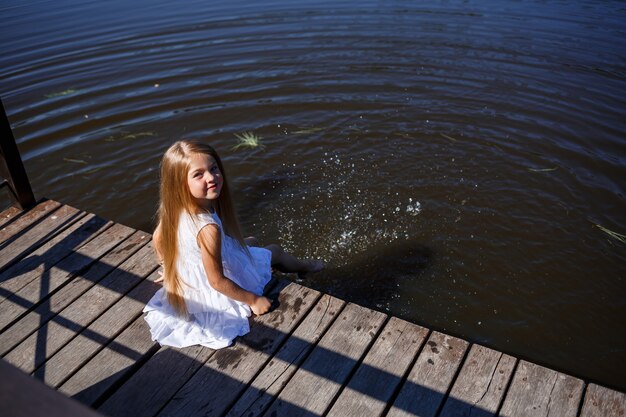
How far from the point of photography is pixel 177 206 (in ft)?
12.0

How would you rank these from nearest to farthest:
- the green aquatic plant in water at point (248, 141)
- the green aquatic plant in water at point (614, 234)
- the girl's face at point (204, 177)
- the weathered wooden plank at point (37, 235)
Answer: the girl's face at point (204, 177)
the weathered wooden plank at point (37, 235)
the green aquatic plant in water at point (614, 234)
the green aquatic plant in water at point (248, 141)

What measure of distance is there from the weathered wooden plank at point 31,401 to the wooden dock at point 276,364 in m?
2.32

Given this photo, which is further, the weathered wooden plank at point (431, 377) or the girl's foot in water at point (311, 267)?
the girl's foot in water at point (311, 267)

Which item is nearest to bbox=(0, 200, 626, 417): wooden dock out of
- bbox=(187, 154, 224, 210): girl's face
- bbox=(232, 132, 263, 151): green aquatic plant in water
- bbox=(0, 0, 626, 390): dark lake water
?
bbox=(187, 154, 224, 210): girl's face

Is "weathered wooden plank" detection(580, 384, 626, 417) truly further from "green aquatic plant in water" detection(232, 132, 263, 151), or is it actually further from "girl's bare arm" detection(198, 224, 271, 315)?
"green aquatic plant in water" detection(232, 132, 263, 151)

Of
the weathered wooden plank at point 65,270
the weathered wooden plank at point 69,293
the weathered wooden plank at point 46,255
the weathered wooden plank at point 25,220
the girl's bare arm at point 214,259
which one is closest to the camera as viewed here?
the girl's bare arm at point 214,259

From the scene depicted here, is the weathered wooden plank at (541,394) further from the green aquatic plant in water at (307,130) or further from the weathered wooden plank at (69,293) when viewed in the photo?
the green aquatic plant in water at (307,130)

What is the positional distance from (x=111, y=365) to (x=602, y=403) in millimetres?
3274

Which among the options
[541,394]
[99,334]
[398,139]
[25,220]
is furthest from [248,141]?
[541,394]

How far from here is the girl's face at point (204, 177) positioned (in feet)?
11.5

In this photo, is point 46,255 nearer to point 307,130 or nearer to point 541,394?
point 541,394

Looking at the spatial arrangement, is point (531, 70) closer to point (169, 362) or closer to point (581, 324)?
point (581, 324)

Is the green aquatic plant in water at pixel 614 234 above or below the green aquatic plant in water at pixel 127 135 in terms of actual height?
below

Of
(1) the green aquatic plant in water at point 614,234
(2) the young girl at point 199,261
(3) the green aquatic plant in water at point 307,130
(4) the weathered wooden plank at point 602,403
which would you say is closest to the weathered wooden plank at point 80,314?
(2) the young girl at point 199,261
